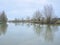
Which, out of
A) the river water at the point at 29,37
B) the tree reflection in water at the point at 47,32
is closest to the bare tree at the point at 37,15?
the tree reflection in water at the point at 47,32

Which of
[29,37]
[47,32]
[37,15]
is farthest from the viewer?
[37,15]

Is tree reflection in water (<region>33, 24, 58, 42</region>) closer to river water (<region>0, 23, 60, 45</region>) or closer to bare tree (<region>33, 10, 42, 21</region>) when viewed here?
river water (<region>0, 23, 60, 45</region>)

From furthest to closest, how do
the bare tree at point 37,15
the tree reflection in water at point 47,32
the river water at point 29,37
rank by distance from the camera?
1. the bare tree at point 37,15
2. the tree reflection in water at point 47,32
3. the river water at point 29,37

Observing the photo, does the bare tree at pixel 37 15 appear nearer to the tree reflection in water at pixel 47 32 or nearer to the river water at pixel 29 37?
the tree reflection in water at pixel 47 32

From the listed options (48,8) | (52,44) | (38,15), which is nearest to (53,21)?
(48,8)

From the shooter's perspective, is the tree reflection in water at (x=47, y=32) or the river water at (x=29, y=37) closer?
the river water at (x=29, y=37)

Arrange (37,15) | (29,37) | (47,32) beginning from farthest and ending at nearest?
1. (37,15)
2. (47,32)
3. (29,37)

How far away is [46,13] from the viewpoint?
35.6 metres

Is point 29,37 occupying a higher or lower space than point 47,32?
higher

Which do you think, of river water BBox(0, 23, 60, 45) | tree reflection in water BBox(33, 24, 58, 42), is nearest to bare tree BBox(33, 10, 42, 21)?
tree reflection in water BBox(33, 24, 58, 42)

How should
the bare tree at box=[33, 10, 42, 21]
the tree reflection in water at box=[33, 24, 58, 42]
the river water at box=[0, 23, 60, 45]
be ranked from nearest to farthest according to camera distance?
the river water at box=[0, 23, 60, 45] < the tree reflection in water at box=[33, 24, 58, 42] < the bare tree at box=[33, 10, 42, 21]

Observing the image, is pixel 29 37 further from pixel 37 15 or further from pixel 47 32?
pixel 37 15

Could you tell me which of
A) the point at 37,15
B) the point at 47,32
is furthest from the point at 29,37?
the point at 37,15

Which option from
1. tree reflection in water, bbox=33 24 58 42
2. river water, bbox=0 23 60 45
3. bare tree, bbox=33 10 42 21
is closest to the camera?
river water, bbox=0 23 60 45
